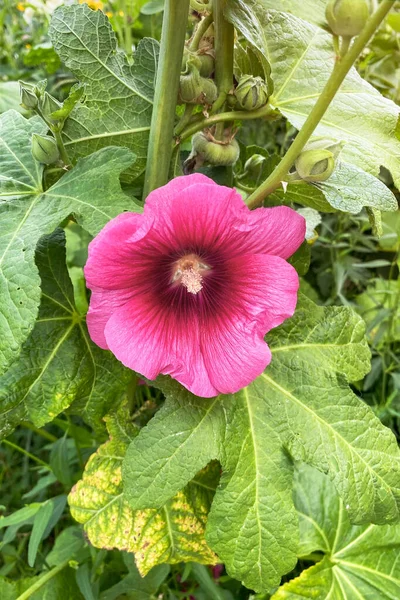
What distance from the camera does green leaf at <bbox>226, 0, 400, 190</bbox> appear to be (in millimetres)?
678

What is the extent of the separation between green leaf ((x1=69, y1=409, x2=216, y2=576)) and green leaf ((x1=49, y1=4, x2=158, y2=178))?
41 cm

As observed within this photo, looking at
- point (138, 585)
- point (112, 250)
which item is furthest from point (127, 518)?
point (112, 250)

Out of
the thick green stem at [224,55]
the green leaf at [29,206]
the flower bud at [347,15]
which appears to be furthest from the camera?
the thick green stem at [224,55]

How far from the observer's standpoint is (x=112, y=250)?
53 centimetres

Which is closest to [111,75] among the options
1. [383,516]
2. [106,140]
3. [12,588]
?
[106,140]

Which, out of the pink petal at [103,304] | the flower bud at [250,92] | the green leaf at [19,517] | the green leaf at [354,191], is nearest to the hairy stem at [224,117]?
the flower bud at [250,92]

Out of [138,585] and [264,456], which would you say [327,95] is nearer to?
[264,456]

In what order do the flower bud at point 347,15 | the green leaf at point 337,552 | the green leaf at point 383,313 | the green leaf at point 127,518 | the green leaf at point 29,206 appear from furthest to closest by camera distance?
1. the green leaf at point 383,313
2. the green leaf at point 337,552
3. the green leaf at point 127,518
4. the green leaf at point 29,206
5. the flower bud at point 347,15

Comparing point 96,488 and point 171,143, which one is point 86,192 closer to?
point 171,143

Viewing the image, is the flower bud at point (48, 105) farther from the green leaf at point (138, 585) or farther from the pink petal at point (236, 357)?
Result: the green leaf at point (138, 585)

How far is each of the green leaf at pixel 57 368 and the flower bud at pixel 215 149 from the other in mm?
220

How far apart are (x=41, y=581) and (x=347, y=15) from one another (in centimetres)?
96

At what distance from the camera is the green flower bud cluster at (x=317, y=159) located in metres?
0.55

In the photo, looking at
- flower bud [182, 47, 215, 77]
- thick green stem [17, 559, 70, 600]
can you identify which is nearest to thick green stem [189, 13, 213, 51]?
flower bud [182, 47, 215, 77]
